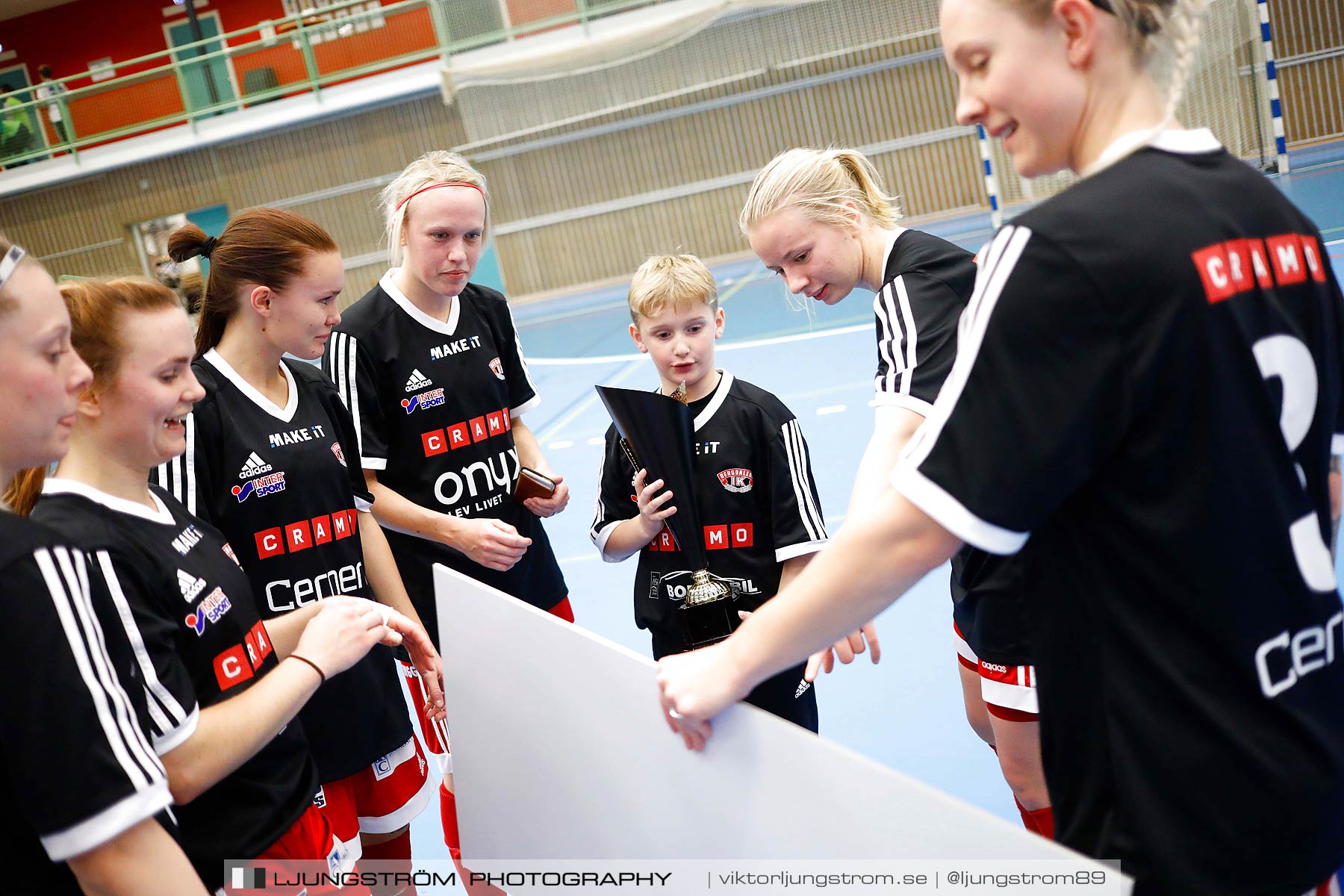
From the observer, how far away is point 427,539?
116 inches

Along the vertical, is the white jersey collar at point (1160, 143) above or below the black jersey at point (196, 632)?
above

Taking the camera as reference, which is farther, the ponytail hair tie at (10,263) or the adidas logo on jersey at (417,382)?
the adidas logo on jersey at (417,382)

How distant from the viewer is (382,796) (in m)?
2.53

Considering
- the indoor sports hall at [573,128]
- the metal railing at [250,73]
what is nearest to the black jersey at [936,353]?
the indoor sports hall at [573,128]

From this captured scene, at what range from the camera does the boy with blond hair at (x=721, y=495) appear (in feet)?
8.48

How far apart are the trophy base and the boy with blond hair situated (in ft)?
0.21

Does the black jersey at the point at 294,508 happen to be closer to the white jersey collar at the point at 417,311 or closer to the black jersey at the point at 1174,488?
the white jersey collar at the point at 417,311

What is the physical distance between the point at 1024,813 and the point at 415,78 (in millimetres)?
16178

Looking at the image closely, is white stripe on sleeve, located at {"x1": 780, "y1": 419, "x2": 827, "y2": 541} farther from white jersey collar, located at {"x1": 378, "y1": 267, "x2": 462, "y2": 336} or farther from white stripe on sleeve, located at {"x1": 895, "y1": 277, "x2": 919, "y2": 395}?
white jersey collar, located at {"x1": 378, "y1": 267, "x2": 462, "y2": 336}

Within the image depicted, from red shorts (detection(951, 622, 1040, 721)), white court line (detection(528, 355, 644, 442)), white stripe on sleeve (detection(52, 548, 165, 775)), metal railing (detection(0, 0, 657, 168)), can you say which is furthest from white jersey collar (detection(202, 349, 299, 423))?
metal railing (detection(0, 0, 657, 168))

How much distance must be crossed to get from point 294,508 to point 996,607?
158 cm

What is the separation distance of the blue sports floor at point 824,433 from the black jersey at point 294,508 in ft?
4.21

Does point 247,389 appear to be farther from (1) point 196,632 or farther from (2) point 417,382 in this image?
(1) point 196,632

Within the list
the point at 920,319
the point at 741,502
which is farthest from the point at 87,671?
the point at 741,502
